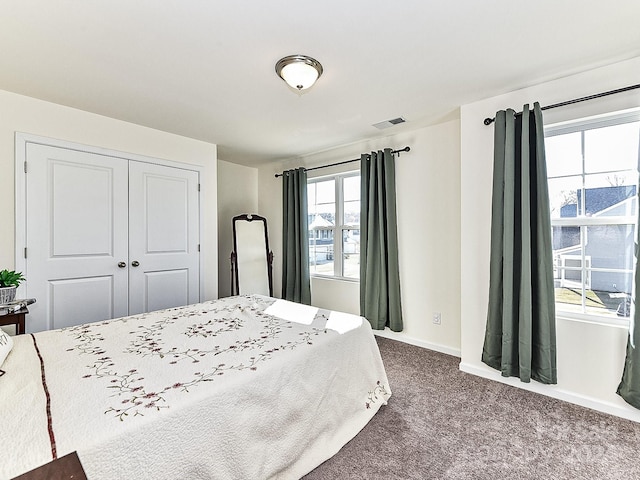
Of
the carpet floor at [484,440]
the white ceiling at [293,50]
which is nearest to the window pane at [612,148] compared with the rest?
the white ceiling at [293,50]

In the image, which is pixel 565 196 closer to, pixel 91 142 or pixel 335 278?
pixel 335 278

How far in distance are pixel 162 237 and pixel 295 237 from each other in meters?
1.74

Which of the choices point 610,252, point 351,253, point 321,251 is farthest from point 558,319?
point 321,251

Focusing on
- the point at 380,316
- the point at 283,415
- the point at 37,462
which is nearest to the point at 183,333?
the point at 283,415

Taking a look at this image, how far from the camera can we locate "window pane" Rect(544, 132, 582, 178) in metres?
2.35

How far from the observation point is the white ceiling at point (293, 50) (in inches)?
63.3

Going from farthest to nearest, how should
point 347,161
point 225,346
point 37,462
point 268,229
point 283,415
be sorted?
1. point 268,229
2. point 347,161
3. point 225,346
4. point 283,415
5. point 37,462

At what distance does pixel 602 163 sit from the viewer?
224cm

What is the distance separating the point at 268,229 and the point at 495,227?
3410 mm

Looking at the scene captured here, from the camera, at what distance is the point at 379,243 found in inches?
141

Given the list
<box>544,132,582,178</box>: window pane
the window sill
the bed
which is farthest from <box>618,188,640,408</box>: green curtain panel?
the window sill

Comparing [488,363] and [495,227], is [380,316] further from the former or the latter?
[495,227]

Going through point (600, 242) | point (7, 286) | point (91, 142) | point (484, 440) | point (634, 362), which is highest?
point (91, 142)

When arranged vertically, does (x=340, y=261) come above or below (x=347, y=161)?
below
